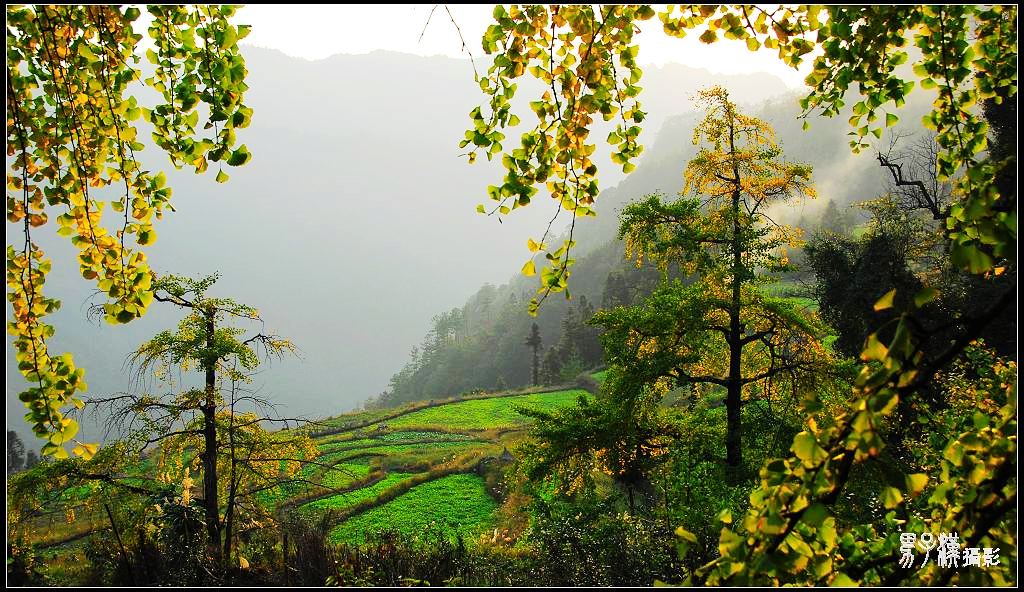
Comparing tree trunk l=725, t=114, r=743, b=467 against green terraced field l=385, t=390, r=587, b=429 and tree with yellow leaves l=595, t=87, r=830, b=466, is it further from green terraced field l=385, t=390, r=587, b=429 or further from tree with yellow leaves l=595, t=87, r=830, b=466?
green terraced field l=385, t=390, r=587, b=429

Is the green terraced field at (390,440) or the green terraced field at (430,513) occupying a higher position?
the green terraced field at (390,440)

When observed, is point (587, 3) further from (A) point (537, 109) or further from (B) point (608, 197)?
(B) point (608, 197)

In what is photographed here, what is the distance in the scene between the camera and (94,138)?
1875mm

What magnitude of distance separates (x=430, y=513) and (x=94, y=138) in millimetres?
13967

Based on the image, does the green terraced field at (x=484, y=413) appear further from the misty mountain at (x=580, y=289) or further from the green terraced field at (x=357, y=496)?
the misty mountain at (x=580, y=289)

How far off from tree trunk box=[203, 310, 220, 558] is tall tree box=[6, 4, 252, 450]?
6070 millimetres

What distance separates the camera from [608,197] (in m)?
105

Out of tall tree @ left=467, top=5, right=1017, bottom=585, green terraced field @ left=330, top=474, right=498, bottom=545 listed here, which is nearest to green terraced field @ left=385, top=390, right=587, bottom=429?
green terraced field @ left=330, top=474, right=498, bottom=545

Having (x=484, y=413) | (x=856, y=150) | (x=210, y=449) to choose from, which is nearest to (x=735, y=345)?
(x=856, y=150)

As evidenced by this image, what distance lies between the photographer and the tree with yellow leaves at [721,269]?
7.40 meters

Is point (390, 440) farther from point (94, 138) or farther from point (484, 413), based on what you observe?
point (94, 138)

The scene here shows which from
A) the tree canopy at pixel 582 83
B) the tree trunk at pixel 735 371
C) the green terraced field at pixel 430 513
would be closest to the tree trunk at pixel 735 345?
the tree trunk at pixel 735 371

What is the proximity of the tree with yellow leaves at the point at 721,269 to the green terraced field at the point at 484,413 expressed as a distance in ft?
59.3

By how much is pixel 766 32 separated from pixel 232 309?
7807 millimetres
